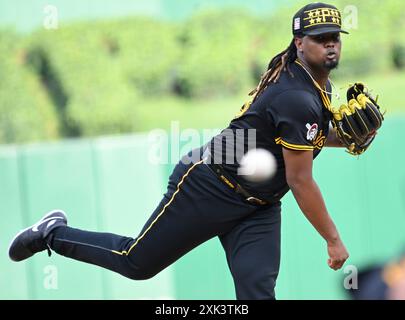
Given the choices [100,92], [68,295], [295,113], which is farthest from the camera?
[100,92]

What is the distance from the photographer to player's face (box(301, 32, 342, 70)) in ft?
14.3

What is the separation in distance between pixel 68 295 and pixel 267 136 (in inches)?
137

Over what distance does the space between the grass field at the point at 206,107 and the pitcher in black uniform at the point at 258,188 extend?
5.25 metres

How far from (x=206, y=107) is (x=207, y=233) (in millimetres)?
6237

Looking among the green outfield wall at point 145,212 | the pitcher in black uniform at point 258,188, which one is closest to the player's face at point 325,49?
the pitcher in black uniform at point 258,188

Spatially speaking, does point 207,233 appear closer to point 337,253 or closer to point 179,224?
point 179,224

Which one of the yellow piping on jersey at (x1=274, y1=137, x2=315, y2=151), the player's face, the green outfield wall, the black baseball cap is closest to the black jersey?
the yellow piping on jersey at (x1=274, y1=137, x2=315, y2=151)

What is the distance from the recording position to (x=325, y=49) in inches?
171

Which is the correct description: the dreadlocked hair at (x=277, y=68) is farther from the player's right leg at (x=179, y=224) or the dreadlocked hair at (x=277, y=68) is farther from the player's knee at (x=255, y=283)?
the player's knee at (x=255, y=283)

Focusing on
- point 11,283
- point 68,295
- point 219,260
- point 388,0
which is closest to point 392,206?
point 219,260

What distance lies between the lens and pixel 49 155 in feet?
24.2

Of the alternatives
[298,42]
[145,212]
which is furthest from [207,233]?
[145,212]

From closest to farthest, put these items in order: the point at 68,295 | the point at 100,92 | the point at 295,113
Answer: the point at 295,113
the point at 68,295
the point at 100,92

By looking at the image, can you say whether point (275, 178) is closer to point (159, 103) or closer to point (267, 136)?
point (267, 136)
